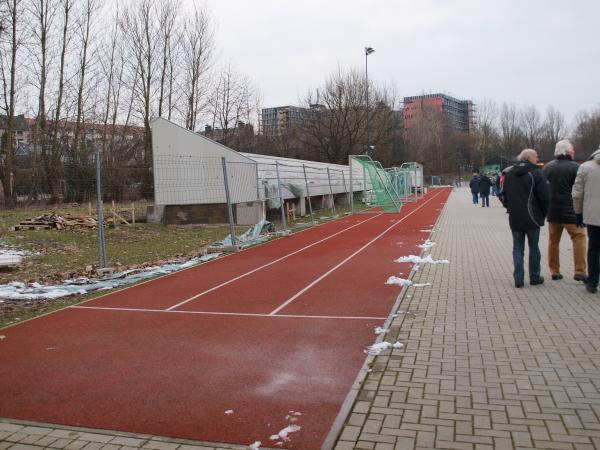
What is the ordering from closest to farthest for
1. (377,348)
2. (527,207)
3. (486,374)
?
(486,374) → (377,348) → (527,207)

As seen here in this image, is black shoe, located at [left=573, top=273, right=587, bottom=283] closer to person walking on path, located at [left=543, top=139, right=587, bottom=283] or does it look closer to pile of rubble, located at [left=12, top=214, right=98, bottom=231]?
person walking on path, located at [left=543, top=139, right=587, bottom=283]

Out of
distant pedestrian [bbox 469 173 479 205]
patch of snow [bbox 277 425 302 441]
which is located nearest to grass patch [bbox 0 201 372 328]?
patch of snow [bbox 277 425 302 441]

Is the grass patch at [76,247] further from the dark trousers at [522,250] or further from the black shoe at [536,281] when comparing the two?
the black shoe at [536,281]

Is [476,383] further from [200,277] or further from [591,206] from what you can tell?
[200,277]

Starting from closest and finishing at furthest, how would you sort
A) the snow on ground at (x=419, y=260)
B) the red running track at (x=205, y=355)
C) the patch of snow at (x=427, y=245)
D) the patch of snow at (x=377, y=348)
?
the red running track at (x=205, y=355), the patch of snow at (x=377, y=348), the snow on ground at (x=419, y=260), the patch of snow at (x=427, y=245)

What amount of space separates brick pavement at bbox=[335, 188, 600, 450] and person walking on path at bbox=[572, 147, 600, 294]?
1.15 feet

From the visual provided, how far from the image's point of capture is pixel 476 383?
425 cm

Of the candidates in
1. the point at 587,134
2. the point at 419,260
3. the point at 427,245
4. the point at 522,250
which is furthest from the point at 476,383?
the point at 587,134

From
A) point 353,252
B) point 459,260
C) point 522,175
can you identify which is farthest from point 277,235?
point 522,175

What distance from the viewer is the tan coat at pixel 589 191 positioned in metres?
6.86

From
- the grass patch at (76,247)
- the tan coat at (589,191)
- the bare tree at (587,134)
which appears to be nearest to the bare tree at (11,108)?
the grass patch at (76,247)

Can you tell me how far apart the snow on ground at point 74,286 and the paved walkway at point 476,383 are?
16.5ft

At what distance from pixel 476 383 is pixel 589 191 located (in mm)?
3986

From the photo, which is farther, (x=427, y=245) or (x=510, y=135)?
(x=510, y=135)
